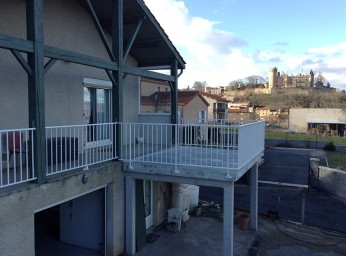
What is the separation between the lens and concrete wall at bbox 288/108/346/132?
47763 mm

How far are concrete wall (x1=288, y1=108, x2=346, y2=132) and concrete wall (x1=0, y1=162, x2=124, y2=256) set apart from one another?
4773 cm

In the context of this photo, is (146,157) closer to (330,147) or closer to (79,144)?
(79,144)

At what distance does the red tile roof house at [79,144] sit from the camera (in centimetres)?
510

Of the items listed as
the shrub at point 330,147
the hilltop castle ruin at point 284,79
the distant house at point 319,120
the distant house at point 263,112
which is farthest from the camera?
the hilltop castle ruin at point 284,79

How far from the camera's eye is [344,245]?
881 centimetres

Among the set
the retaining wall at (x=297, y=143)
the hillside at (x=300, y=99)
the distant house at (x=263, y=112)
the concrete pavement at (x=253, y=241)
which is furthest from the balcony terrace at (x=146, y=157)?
the hillside at (x=300, y=99)

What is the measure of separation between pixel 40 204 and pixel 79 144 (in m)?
2.70

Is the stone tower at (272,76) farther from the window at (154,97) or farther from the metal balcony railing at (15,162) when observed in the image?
the metal balcony railing at (15,162)

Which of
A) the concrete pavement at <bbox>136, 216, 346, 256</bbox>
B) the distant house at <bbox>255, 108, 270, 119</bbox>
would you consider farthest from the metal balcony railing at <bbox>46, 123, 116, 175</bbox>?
the distant house at <bbox>255, 108, 270, 119</bbox>

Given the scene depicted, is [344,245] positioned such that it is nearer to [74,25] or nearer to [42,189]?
[42,189]

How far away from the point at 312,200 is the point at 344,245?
16.2 ft

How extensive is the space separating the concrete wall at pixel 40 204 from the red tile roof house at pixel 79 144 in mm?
18

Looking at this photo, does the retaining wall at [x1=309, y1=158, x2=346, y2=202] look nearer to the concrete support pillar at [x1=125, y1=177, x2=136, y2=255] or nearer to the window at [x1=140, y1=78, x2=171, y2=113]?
the window at [x1=140, y1=78, x2=171, y2=113]

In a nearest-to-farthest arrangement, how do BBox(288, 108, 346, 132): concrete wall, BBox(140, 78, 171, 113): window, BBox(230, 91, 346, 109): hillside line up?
BBox(140, 78, 171, 113): window
BBox(288, 108, 346, 132): concrete wall
BBox(230, 91, 346, 109): hillside
